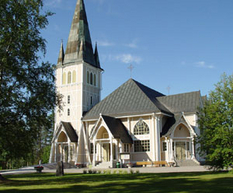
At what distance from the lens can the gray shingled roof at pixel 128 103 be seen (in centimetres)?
3706

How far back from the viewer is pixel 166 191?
1155cm

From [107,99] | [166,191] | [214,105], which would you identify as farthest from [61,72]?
[166,191]

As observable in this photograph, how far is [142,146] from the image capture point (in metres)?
36.8

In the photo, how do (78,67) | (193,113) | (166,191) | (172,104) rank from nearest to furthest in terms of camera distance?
1. (166,191)
2. (193,113)
3. (172,104)
4. (78,67)

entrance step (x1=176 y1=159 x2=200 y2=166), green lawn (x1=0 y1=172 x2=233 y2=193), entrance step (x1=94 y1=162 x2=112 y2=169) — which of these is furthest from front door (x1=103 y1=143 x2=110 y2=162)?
green lawn (x1=0 y1=172 x2=233 y2=193)

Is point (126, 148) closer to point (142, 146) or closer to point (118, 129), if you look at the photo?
point (142, 146)

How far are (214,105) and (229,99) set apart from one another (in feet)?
3.44

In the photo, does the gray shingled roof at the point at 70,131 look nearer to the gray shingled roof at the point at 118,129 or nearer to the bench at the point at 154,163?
the gray shingled roof at the point at 118,129

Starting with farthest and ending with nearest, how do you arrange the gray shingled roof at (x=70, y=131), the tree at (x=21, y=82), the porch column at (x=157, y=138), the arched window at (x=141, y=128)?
the gray shingled roof at (x=70, y=131) → the arched window at (x=141, y=128) → the porch column at (x=157, y=138) → the tree at (x=21, y=82)

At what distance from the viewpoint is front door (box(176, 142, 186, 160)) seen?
3619 centimetres

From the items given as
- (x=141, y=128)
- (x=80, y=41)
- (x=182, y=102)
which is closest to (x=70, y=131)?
(x=141, y=128)

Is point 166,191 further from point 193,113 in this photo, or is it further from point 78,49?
point 78,49

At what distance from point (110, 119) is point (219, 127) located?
19176 millimetres

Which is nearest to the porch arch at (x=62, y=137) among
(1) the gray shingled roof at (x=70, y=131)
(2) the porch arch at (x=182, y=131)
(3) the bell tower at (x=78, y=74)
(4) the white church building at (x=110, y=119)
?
(4) the white church building at (x=110, y=119)
